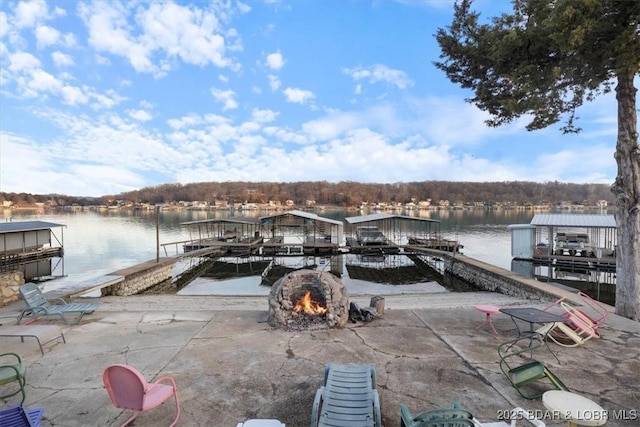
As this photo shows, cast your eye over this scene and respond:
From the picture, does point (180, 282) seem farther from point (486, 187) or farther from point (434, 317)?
point (486, 187)

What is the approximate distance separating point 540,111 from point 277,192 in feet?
407

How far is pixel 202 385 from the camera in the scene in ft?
13.7

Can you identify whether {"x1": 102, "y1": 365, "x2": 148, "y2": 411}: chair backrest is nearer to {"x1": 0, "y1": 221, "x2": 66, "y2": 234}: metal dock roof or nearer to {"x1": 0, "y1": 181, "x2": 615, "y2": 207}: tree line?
{"x1": 0, "y1": 221, "x2": 66, "y2": 234}: metal dock roof

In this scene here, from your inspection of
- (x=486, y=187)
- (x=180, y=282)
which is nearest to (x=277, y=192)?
(x=486, y=187)

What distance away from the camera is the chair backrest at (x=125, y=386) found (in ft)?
10.1

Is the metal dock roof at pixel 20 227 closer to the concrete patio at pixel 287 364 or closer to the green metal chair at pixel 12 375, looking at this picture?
the concrete patio at pixel 287 364

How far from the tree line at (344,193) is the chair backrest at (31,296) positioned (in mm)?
106797

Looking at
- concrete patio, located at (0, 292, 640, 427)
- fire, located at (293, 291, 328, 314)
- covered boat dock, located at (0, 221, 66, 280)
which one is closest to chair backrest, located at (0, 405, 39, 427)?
concrete patio, located at (0, 292, 640, 427)

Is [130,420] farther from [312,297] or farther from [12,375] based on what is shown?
[312,297]

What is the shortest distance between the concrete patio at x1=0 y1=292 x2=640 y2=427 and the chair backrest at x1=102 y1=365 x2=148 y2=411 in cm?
45

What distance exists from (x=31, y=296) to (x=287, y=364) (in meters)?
5.53

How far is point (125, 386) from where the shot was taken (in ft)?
10.2

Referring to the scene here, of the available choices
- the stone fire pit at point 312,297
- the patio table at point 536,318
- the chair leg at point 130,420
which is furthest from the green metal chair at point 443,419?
the stone fire pit at point 312,297

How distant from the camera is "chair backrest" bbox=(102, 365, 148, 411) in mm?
3078
